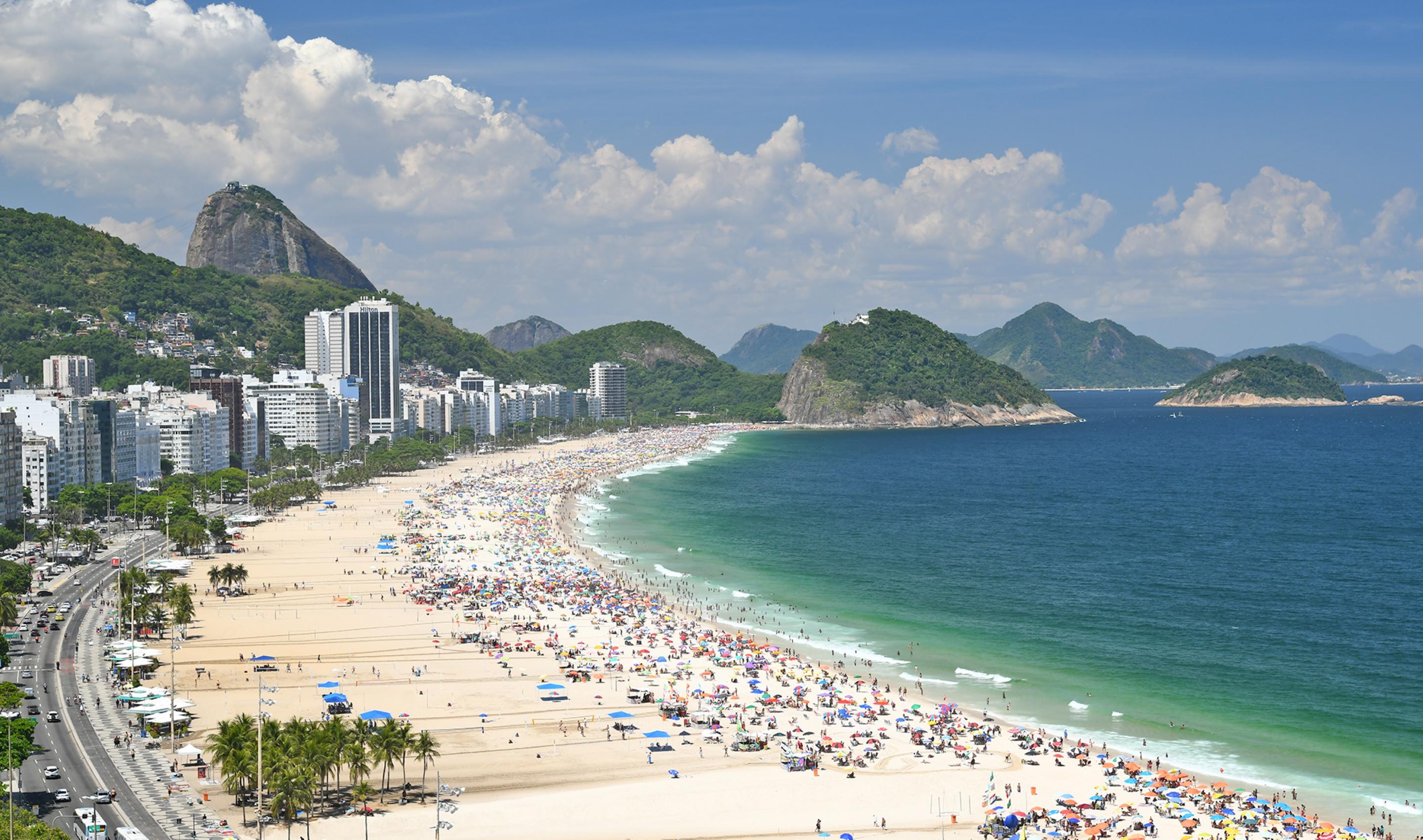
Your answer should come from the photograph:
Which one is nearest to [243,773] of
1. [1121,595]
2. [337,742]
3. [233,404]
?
[337,742]

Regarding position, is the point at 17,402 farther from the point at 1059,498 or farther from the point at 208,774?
the point at 1059,498

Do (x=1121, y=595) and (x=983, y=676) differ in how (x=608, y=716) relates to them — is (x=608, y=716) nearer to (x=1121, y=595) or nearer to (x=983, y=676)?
(x=983, y=676)

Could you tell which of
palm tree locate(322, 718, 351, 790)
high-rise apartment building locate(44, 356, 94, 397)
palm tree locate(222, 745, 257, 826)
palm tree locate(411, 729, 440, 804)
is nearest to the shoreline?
palm tree locate(411, 729, 440, 804)

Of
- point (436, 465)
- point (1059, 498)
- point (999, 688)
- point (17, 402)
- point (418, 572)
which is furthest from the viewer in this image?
point (436, 465)

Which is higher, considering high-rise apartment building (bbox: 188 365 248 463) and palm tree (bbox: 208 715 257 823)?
high-rise apartment building (bbox: 188 365 248 463)

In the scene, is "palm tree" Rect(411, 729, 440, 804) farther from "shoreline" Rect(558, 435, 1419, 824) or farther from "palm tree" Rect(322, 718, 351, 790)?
"shoreline" Rect(558, 435, 1419, 824)

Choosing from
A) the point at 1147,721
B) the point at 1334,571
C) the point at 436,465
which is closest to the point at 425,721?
the point at 1147,721
